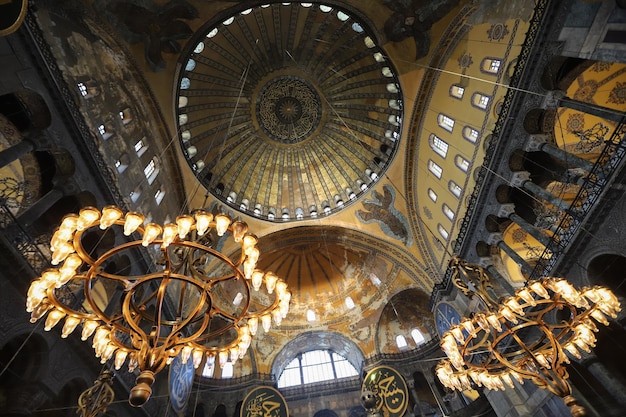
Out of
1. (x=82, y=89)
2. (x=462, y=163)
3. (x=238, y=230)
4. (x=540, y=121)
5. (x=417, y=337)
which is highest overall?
(x=82, y=89)

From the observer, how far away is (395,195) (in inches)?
612

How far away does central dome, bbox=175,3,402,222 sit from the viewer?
43.7ft

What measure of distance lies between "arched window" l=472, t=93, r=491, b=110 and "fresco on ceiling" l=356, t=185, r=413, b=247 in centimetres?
588

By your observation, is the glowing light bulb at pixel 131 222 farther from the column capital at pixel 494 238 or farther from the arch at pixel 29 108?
the column capital at pixel 494 238

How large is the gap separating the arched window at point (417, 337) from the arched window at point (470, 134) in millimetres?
10165

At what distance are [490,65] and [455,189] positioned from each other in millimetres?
4570

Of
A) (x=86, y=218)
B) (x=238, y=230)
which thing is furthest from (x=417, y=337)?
(x=86, y=218)

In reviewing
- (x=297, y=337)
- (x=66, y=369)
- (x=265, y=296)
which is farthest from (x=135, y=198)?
(x=297, y=337)

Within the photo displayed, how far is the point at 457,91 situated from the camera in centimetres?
1159

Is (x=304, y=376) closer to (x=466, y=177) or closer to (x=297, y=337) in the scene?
(x=297, y=337)

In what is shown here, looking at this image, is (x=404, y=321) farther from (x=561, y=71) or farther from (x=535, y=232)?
(x=561, y=71)

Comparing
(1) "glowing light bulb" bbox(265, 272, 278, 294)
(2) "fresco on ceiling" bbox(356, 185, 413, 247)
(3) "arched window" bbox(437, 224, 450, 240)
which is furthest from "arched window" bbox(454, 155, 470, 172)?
(1) "glowing light bulb" bbox(265, 272, 278, 294)

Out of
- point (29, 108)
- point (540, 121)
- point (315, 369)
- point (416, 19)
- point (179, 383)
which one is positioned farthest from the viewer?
point (315, 369)

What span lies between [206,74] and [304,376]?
646 inches
